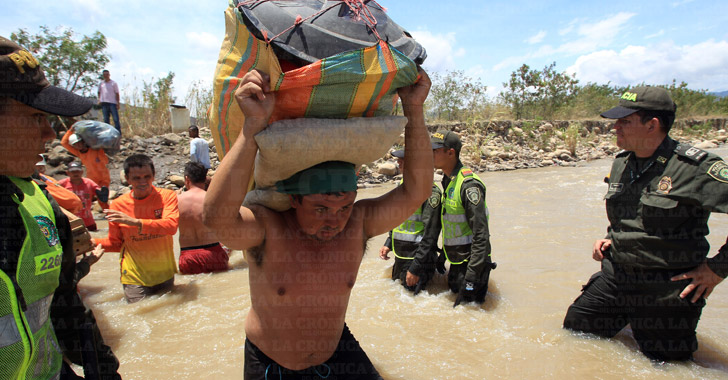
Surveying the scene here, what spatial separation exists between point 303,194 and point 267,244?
1.02ft

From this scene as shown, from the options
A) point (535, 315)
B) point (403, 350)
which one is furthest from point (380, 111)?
point (535, 315)

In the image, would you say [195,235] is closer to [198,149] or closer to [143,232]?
[143,232]

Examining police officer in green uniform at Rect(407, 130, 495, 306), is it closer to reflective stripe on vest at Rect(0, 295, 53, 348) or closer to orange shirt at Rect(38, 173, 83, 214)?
reflective stripe on vest at Rect(0, 295, 53, 348)

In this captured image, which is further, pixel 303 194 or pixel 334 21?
pixel 303 194

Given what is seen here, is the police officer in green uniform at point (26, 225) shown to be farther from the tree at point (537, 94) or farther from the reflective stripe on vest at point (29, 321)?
the tree at point (537, 94)

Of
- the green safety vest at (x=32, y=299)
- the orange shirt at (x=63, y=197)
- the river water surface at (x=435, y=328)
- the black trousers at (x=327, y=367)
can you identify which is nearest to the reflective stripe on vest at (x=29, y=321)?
the green safety vest at (x=32, y=299)

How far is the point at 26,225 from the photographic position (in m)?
1.45

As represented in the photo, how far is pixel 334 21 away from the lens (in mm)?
1421

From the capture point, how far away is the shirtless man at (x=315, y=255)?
1.69 m

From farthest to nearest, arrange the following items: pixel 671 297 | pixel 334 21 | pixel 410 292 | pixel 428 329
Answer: pixel 410 292 → pixel 428 329 → pixel 671 297 → pixel 334 21

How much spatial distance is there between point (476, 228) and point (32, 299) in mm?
3206

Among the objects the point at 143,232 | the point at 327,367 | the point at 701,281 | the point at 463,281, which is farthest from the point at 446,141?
the point at 143,232

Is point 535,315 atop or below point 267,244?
below

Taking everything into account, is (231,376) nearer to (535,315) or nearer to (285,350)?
(285,350)
